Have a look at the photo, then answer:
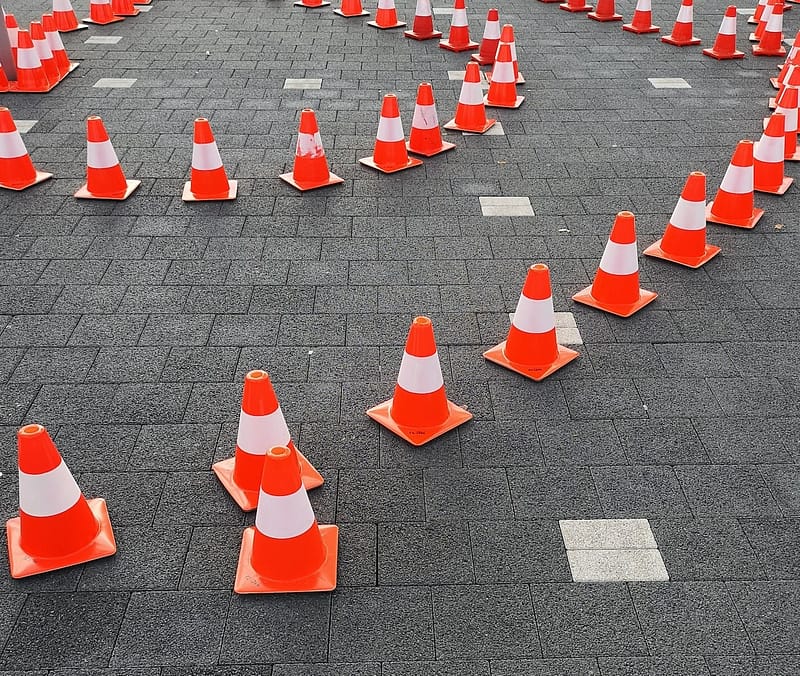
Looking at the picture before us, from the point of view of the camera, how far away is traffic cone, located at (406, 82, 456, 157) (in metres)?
7.77

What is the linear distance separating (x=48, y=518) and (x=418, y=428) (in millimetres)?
1919

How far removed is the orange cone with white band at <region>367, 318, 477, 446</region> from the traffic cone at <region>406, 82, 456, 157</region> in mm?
4134

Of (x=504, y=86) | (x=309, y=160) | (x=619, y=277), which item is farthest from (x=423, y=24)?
(x=619, y=277)

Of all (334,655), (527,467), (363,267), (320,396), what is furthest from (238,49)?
(334,655)

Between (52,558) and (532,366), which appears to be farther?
(532,366)

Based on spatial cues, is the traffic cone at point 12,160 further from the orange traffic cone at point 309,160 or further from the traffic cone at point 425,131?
the traffic cone at point 425,131

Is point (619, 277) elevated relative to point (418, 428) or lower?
elevated

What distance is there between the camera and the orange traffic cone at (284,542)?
3252mm

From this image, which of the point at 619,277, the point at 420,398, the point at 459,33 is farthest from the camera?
the point at 459,33

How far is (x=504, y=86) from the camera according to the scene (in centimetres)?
913

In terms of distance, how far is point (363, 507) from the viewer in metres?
3.84

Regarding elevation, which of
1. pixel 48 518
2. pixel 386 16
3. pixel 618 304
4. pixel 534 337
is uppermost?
pixel 48 518

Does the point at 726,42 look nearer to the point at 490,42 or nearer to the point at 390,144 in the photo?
the point at 490,42

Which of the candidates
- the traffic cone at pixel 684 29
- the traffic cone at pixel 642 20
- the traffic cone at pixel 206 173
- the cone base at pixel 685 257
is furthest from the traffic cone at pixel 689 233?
the traffic cone at pixel 642 20
